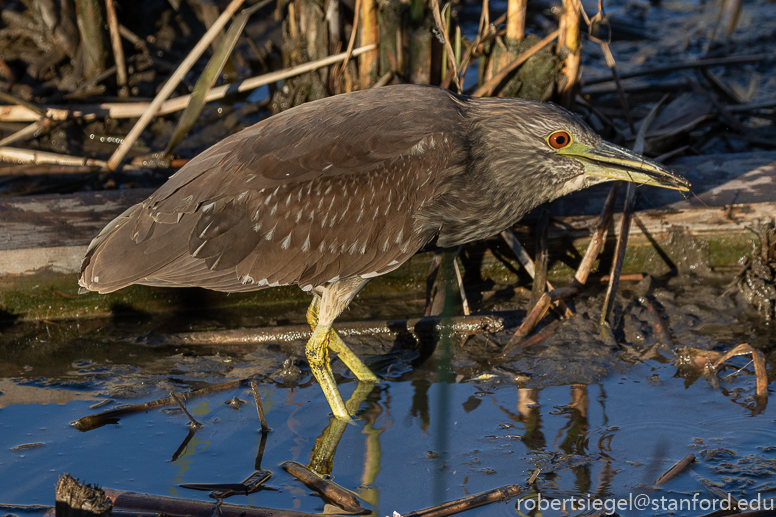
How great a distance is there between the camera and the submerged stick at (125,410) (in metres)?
3.65

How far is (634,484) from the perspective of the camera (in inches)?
126

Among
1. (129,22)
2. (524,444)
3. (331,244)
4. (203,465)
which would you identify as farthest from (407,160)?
(129,22)

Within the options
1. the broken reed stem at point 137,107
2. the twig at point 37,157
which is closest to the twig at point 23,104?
the broken reed stem at point 137,107

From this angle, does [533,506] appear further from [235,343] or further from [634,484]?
[235,343]

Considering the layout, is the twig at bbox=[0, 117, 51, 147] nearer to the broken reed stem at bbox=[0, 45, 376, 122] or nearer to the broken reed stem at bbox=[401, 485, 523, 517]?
the broken reed stem at bbox=[0, 45, 376, 122]

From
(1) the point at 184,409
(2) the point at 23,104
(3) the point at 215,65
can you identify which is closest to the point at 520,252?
(1) the point at 184,409

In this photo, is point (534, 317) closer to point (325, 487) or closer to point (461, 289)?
point (461, 289)

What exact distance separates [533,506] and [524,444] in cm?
47

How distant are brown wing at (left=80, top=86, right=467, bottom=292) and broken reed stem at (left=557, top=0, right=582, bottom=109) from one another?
1472 millimetres

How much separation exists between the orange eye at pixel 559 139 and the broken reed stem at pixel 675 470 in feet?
5.33

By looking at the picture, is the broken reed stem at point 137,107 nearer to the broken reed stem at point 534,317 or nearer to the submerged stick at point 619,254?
the submerged stick at point 619,254

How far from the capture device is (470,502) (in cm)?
305

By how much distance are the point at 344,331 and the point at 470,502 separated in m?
1.67

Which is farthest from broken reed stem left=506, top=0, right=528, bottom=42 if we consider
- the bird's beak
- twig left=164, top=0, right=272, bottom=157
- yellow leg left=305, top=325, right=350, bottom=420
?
yellow leg left=305, top=325, right=350, bottom=420
